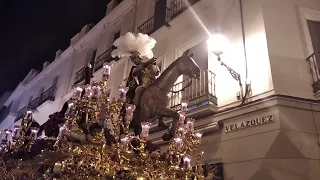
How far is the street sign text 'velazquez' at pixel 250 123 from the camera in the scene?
5.62m

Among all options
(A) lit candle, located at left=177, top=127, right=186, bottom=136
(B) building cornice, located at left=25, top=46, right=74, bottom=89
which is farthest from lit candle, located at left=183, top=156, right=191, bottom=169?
(B) building cornice, located at left=25, top=46, right=74, bottom=89

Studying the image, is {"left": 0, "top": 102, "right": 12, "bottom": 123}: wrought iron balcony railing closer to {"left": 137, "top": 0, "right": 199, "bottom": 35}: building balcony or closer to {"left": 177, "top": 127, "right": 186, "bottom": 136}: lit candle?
{"left": 137, "top": 0, "right": 199, "bottom": 35}: building balcony

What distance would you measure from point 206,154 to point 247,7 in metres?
3.60

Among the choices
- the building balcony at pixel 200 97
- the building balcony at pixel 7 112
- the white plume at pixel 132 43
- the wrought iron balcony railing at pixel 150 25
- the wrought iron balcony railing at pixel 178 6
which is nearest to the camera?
the white plume at pixel 132 43

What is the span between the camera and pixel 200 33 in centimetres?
830

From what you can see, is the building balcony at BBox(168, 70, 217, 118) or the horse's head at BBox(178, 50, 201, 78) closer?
the horse's head at BBox(178, 50, 201, 78)

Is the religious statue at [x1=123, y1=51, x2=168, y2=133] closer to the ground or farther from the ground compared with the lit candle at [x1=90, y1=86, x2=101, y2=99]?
farther from the ground

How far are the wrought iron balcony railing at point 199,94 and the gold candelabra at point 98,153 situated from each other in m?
2.00

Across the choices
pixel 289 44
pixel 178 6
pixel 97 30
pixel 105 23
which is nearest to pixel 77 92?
pixel 289 44

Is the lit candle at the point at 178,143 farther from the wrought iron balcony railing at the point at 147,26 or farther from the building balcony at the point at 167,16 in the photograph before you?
the wrought iron balcony railing at the point at 147,26

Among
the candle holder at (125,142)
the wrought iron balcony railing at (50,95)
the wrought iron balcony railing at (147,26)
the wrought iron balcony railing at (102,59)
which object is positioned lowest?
the candle holder at (125,142)

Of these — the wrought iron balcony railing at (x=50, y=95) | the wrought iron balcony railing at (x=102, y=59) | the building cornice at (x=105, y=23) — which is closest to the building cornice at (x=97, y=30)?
the building cornice at (x=105, y=23)

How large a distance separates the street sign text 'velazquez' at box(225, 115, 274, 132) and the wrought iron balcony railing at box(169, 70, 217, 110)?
2.37 feet

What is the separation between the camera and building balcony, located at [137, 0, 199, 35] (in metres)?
9.04
